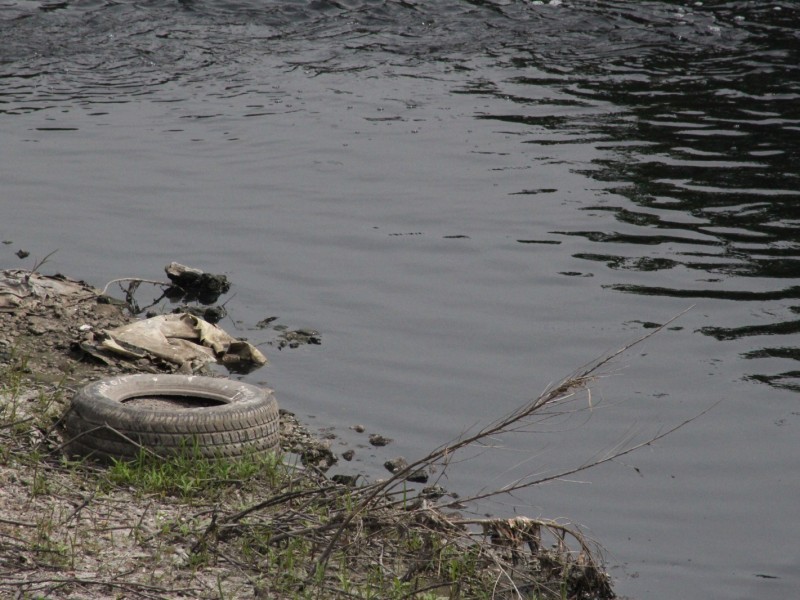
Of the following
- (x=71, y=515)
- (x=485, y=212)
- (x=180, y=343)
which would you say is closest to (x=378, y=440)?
(x=180, y=343)

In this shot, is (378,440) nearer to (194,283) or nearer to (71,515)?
(71,515)

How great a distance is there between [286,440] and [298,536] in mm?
2117

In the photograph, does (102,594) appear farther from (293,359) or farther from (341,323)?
(341,323)

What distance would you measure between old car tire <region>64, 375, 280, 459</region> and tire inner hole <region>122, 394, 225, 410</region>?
0.03 metres

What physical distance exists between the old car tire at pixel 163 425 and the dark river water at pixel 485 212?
2.78 ft

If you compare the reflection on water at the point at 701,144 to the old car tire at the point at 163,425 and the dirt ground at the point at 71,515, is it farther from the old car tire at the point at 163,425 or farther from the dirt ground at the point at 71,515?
the dirt ground at the point at 71,515

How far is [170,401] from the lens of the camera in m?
7.04

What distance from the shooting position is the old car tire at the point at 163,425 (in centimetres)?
619

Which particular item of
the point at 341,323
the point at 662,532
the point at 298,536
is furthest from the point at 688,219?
the point at 298,536

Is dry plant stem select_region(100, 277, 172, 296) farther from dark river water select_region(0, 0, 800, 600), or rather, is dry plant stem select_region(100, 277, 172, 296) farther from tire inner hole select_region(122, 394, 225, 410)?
tire inner hole select_region(122, 394, 225, 410)

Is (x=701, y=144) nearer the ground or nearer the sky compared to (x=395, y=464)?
→ nearer the sky

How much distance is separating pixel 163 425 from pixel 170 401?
33.7 inches

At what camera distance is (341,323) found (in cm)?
952

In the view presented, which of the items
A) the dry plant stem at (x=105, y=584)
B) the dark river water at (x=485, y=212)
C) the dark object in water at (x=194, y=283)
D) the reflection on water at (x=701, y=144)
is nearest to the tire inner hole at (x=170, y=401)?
the dark river water at (x=485, y=212)
